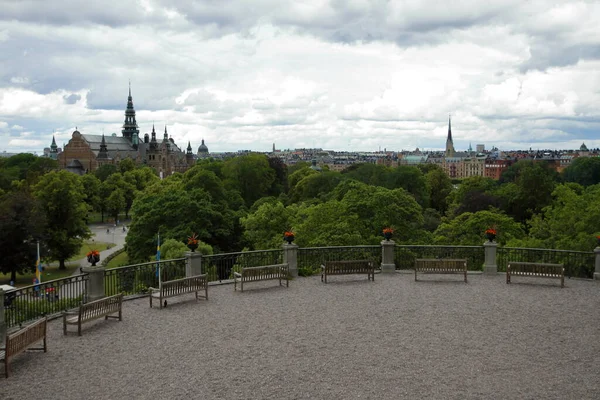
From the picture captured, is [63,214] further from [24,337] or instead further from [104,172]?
[104,172]

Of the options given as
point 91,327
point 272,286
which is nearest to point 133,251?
point 272,286

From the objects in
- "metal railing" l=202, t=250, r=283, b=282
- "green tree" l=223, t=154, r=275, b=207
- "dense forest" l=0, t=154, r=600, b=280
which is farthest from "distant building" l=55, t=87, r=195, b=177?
"metal railing" l=202, t=250, r=283, b=282

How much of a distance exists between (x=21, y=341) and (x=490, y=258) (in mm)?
14861

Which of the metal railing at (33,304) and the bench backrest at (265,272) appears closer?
the metal railing at (33,304)

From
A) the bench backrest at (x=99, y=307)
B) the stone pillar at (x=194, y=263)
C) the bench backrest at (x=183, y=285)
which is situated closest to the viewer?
the bench backrest at (x=99, y=307)

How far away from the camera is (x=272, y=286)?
18391 mm

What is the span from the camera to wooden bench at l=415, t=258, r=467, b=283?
18938mm

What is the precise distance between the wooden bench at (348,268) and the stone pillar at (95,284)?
6.97 m

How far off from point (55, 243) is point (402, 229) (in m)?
29.6

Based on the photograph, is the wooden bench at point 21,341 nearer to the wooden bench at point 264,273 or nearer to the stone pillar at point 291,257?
the wooden bench at point 264,273

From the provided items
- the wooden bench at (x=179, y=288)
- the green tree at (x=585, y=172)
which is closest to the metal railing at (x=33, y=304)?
the wooden bench at (x=179, y=288)

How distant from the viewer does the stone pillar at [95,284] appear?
15810 mm

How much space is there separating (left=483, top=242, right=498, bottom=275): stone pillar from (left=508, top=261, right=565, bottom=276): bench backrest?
1158 mm

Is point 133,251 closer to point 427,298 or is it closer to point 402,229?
point 402,229
